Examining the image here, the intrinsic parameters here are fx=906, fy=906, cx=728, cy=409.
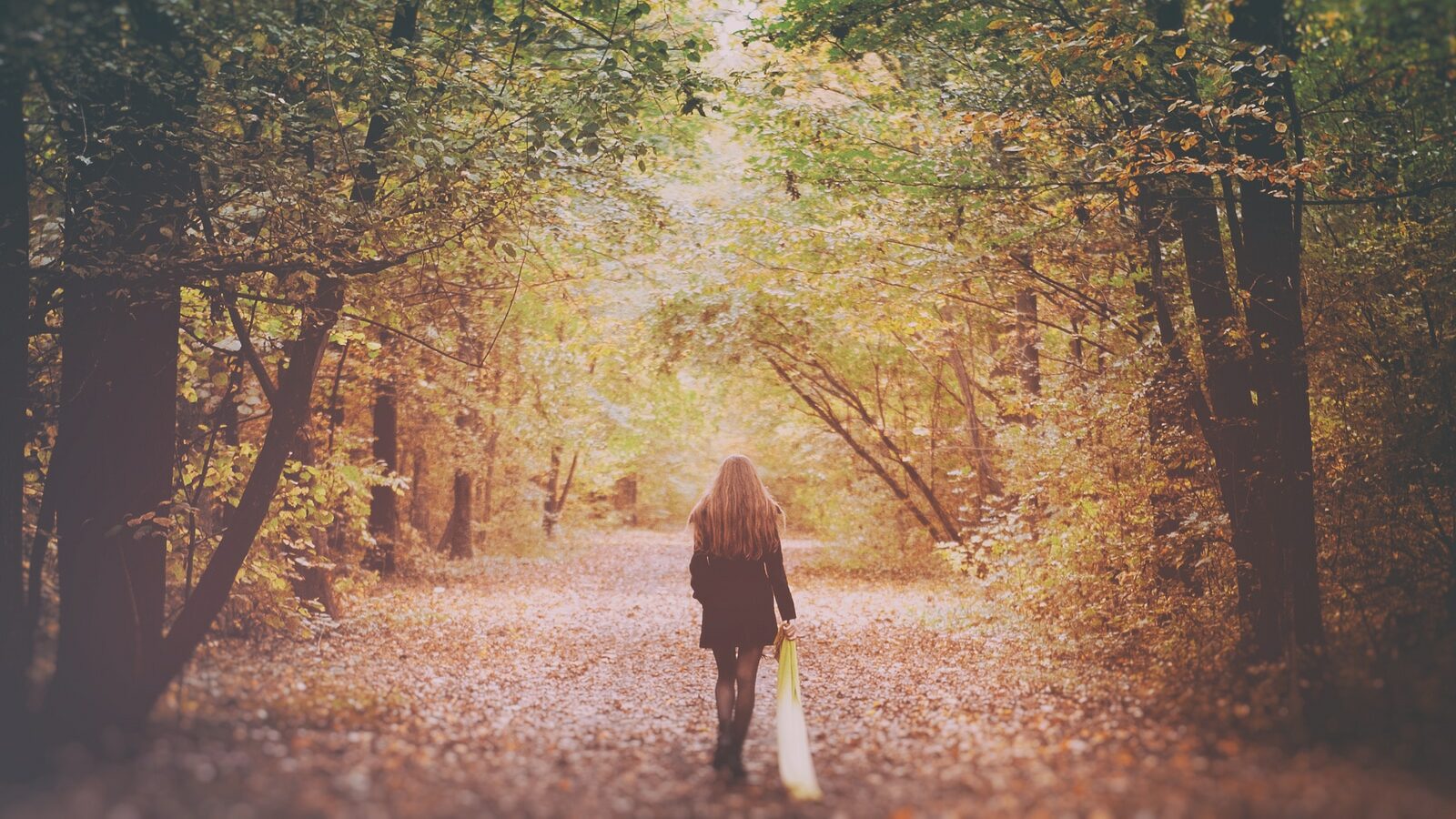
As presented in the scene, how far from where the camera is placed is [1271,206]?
7.24m

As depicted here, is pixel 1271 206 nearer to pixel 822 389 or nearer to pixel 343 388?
pixel 343 388

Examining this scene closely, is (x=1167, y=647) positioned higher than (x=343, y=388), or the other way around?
(x=343, y=388)

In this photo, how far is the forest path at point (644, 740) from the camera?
417 cm

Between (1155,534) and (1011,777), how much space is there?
5.27 m

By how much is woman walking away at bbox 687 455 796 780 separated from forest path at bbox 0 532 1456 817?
0.76 metres

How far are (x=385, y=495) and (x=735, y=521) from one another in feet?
41.4

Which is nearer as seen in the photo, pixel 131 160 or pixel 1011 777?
pixel 1011 777

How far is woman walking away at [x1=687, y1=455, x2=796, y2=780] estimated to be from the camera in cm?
657

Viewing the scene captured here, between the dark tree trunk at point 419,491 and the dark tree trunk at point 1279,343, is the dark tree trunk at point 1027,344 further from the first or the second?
the dark tree trunk at point 419,491

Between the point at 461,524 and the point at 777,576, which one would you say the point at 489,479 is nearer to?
the point at 461,524

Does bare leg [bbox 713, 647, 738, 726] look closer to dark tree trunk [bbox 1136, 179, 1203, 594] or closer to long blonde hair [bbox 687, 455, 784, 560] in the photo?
long blonde hair [bbox 687, 455, 784, 560]

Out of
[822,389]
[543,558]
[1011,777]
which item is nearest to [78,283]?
[1011,777]

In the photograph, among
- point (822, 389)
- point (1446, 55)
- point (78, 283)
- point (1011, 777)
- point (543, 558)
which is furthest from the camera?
point (543, 558)

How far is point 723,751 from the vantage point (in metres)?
5.92
